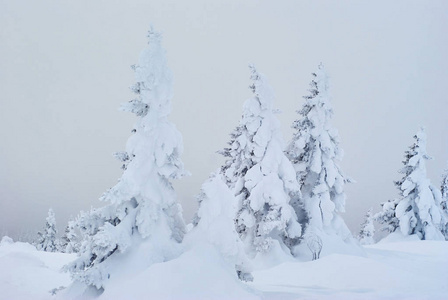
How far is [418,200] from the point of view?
41062 millimetres

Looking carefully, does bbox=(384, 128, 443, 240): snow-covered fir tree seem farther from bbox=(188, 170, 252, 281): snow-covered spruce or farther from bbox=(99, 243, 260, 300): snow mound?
bbox=(99, 243, 260, 300): snow mound

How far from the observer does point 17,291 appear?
1731cm

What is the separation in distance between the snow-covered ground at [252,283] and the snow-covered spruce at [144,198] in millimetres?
1069

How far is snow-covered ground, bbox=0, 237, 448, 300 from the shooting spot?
1323 cm

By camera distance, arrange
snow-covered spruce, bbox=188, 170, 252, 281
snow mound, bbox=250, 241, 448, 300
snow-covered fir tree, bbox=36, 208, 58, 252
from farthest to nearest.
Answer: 1. snow-covered fir tree, bbox=36, 208, 58, 252
2. snow mound, bbox=250, 241, 448, 300
3. snow-covered spruce, bbox=188, 170, 252, 281

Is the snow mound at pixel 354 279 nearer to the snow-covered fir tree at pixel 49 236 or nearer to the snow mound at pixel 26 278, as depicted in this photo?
the snow mound at pixel 26 278

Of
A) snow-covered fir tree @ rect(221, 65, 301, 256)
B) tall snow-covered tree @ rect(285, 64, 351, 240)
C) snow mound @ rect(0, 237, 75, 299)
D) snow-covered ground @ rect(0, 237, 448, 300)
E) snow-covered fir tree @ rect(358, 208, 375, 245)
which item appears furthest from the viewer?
snow-covered fir tree @ rect(358, 208, 375, 245)

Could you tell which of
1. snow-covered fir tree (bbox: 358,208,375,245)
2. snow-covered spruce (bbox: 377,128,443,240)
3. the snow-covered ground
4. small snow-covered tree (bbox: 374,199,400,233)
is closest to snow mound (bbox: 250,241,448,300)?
the snow-covered ground

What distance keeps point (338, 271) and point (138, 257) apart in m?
9.97

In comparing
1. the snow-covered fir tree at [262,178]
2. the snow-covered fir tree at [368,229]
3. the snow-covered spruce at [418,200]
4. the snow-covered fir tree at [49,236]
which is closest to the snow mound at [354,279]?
the snow-covered fir tree at [262,178]

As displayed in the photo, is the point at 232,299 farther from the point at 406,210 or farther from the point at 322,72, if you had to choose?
the point at 406,210

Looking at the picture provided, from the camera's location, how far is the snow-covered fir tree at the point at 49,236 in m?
65.8

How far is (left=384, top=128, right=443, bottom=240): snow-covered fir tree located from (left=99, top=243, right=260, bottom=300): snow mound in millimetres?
32147

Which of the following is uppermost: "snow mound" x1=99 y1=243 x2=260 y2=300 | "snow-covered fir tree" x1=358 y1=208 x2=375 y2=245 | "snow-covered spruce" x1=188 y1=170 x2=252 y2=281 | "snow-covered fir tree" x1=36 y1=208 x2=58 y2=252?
"snow-covered fir tree" x1=36 y1=208 x2=58 y2=252
